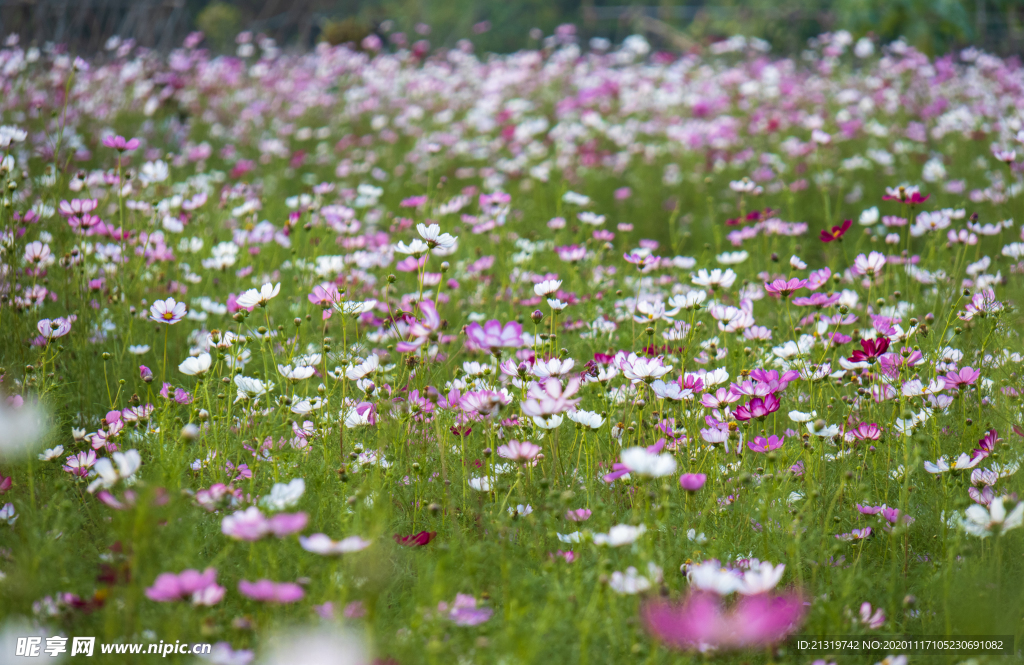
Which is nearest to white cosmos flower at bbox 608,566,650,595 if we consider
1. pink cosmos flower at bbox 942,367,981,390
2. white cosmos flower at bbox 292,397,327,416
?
white cosmos flower at bbox 292,397,327,416

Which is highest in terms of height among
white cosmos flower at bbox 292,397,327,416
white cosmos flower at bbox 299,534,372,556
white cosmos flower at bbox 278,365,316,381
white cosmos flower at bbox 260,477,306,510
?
white cosmos flower at bbox 278,365,316,381

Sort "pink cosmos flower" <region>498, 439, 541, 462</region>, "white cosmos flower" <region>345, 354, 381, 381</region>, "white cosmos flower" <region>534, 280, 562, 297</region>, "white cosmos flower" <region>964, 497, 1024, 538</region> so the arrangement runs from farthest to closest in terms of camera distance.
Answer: "white cosmos flower" <region>534, 280, 562, 297</region> → "white cosmos flower" <region>345, 354, 381, 381</region> → "pink cosmos flower" <region>498, 439, 541, 462</region> → "white cosmos flower" <region>964, 497, 1024, 538</region>

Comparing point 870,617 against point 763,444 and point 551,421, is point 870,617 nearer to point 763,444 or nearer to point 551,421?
point 763,444

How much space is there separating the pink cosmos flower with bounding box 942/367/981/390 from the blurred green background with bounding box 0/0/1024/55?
180 inches

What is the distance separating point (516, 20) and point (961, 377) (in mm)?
11129

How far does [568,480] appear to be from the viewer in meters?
1.66

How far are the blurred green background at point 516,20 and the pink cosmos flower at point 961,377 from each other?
456 cm

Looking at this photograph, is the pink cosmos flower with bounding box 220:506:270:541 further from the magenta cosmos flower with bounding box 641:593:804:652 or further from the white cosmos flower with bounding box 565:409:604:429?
the white cosmos flower with bounding box 565:409:604:429

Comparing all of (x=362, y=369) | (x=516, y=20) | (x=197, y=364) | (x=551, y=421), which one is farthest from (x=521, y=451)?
(x=516, y=20)

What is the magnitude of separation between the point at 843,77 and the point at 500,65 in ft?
8.57

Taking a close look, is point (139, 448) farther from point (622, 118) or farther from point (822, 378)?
point (622, 118)

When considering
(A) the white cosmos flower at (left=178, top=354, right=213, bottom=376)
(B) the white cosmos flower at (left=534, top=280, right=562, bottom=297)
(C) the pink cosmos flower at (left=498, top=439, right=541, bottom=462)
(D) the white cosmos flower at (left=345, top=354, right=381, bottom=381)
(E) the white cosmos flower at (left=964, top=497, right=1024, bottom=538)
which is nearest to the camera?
(E) the white cosmos flower at (left=964, top=497, right=1024, bottom=538)

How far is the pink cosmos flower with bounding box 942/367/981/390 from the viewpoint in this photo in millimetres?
1673

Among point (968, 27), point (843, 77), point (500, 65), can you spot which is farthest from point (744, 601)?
point (968, 27)
